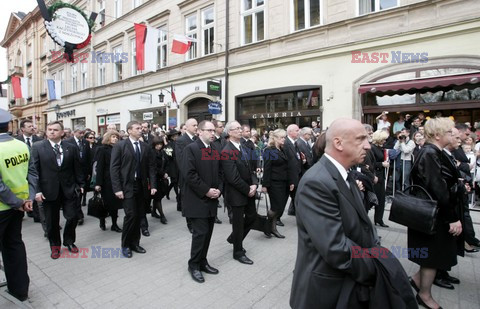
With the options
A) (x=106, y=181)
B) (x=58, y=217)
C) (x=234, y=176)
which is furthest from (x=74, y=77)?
(x=234, y=176)

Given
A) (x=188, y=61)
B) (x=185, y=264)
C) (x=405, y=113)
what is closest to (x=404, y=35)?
(x=405, y=113)

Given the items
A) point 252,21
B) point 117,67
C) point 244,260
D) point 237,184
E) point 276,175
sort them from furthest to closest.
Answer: point 117,67 → point 252,21 → point 276,175 → point 244,260 → point 237,184

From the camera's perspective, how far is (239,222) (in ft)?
13.4

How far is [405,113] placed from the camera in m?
9.57

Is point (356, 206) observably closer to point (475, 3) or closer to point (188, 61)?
point (475, 3)

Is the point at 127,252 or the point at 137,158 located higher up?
the point at 137,158

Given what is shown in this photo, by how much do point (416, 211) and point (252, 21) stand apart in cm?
1199

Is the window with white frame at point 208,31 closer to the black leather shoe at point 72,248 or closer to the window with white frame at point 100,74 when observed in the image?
the window with white frame at point 100,74

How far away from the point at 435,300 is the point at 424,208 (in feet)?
3.86

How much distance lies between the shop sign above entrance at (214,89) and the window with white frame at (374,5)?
642 cm

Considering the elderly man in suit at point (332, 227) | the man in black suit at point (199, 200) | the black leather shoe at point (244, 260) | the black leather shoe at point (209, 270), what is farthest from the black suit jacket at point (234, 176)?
the elderly man in suit at point (332, 227)

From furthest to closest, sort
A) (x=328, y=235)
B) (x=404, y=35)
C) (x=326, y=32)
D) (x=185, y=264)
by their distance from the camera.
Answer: (x=326, y=32)
(x=404, y=35)
(x=185, y=264)
(x=328, y=235)

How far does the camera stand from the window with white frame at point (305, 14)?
10898 mm

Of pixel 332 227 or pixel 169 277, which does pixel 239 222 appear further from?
pixel 332 227
